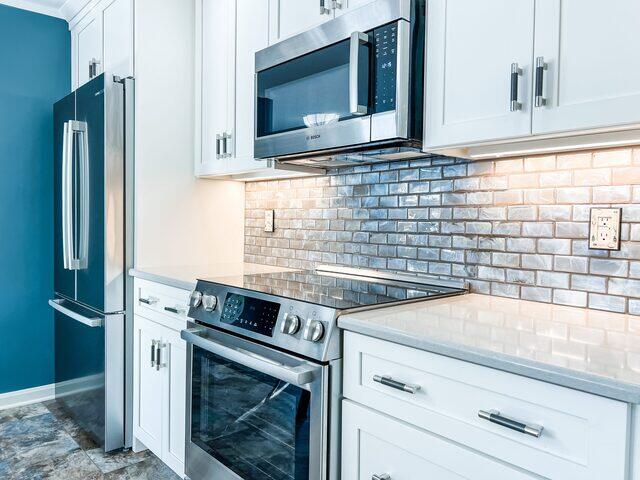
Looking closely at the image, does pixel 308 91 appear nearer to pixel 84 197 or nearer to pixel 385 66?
pixel 385 66

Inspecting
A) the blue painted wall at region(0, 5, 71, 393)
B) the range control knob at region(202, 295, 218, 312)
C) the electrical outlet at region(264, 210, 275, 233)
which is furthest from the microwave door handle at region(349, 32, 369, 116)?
the blue painted wall at region(0, 5, 71, 393)

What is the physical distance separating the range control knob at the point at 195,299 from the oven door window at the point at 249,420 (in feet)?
0.57

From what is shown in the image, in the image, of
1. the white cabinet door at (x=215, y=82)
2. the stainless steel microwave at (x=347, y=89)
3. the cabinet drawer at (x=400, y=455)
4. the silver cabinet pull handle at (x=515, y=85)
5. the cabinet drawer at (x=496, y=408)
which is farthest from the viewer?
the white cabinet door at (x=215, y=82)

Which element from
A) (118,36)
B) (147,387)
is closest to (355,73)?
(118,36)

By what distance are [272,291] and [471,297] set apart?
697mm

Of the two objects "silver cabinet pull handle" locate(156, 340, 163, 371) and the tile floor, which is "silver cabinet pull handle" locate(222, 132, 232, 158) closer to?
"silver cabinet pull handle" locate(156, 340, 163, 371)

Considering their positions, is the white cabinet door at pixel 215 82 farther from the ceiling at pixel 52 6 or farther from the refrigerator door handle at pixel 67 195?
the ceiling at pixel 52 6

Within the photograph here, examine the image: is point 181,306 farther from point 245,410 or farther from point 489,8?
point 489,8

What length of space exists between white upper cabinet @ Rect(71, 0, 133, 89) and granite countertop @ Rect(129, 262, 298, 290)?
101 centimetres

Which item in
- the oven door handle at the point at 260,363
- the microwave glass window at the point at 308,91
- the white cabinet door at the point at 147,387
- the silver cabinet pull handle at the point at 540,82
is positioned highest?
the microwave glass window at the point at 308,91

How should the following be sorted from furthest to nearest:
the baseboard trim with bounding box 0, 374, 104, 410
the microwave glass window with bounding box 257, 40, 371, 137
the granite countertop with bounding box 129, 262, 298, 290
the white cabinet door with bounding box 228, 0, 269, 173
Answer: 1. the baseboard trim with bounding box 0, 374, 104, 410
2. the white cabinet door with bounding box 228, 0, 269, 173
3. the granite countertop with bounding box 129, 262, 298, 290
4. the microwave glass window with bounding box 257, 40, 371, 137

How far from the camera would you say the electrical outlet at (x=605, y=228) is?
143 cm

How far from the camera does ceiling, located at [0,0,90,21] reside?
301 cm

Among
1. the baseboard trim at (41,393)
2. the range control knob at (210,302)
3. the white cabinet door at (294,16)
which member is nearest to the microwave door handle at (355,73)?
the white cabinet door at (294,16)
